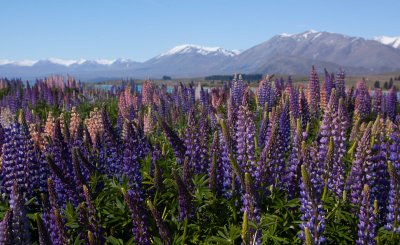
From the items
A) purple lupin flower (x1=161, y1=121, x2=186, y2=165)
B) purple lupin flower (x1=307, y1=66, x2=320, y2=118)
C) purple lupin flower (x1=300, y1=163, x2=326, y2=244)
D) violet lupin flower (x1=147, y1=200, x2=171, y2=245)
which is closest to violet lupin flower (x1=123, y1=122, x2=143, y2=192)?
purple lupin flower (x1=161, y1=121, x2=186, y2=165)

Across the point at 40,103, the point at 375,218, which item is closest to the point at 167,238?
the point at 375,218

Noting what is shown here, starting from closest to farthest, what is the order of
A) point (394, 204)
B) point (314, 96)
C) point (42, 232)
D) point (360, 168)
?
point (42, 232) → point (394, 204) → point (360, 168) → point (314, 96)

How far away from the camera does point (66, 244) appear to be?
180 inches

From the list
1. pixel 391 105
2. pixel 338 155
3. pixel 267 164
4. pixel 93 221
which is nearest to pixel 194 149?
pixel 267 164

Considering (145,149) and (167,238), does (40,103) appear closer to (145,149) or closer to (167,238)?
(145,149)

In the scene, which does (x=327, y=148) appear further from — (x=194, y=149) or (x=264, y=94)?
(x=264, y=94)

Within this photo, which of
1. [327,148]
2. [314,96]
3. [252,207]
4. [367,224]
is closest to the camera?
[252,207]

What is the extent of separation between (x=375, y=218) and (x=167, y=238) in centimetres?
248

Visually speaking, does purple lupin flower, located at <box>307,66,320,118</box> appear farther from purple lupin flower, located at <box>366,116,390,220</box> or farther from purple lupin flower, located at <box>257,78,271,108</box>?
purple lupin flower, located at <box>366,116,390,220</box>

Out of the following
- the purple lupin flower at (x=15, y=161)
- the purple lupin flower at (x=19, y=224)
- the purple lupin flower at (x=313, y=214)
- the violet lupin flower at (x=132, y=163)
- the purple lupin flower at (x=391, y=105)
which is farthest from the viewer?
the purple lupin flower at (x=391, y=105)

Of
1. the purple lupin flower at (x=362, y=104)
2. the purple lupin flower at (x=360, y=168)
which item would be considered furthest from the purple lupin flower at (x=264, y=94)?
the purple lupin flower at (x=360, y=168)

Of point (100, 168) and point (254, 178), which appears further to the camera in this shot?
point (100, 168)

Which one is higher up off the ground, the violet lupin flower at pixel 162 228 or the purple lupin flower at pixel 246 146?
the purple lupin flower at pixel 246 146

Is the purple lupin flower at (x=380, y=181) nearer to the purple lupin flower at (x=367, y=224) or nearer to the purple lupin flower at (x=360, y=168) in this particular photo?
the purple lupin flower at (x=360, y=168)
